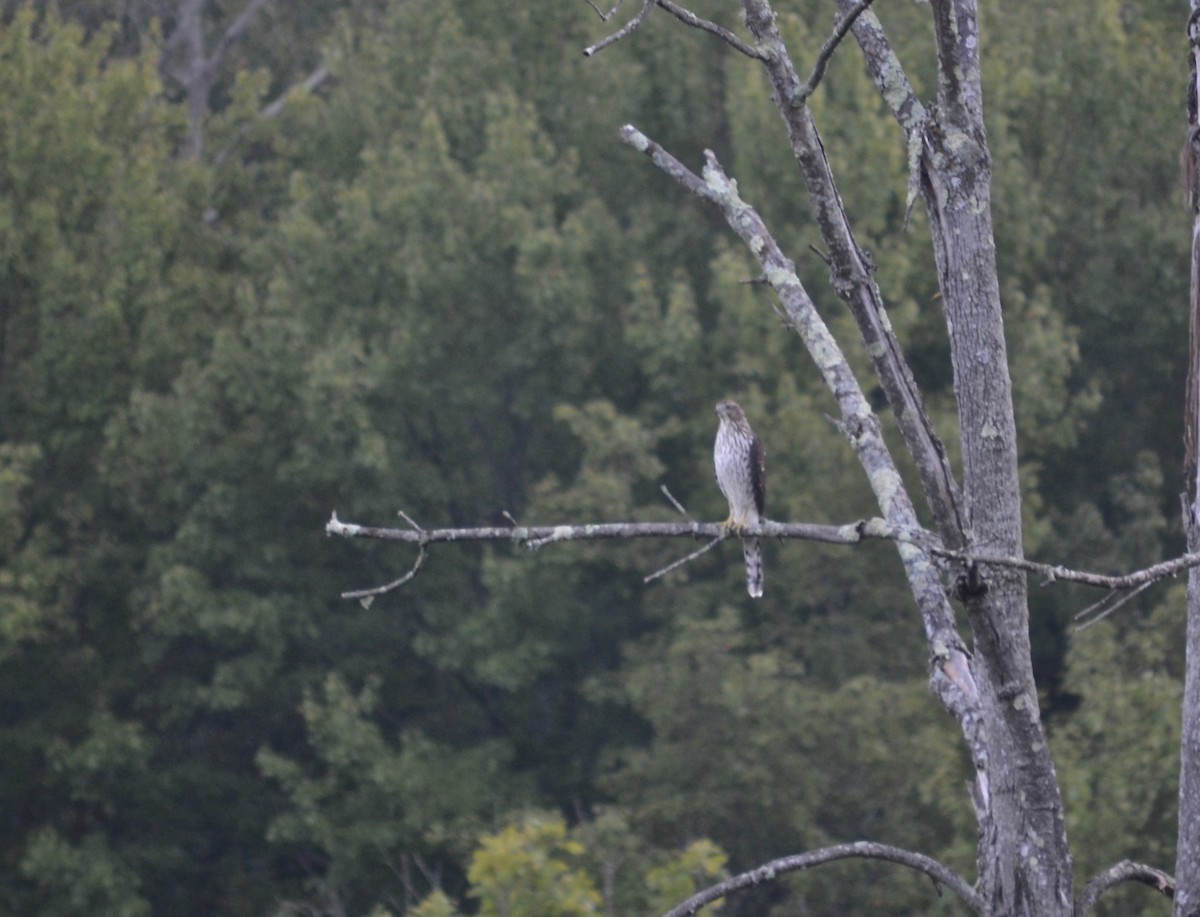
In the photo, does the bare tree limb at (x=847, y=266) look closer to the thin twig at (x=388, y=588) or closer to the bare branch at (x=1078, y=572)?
the bare branch at (x=1078, y=572)

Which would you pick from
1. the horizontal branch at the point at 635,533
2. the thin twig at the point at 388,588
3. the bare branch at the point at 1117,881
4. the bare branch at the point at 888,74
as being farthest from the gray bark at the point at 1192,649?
the thin twig at the point at 388,588

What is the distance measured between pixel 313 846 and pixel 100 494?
4879 millimetres

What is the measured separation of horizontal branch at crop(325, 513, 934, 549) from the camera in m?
3.19

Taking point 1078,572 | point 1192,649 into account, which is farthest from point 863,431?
point 1078,572

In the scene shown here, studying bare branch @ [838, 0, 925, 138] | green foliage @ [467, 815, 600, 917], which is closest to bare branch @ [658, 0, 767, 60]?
bare branch @ [838, 0, 925, 138]

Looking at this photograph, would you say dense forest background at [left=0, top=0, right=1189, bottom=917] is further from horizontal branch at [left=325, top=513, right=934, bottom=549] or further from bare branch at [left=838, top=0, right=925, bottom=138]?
horizontal branch at [left=325, top=513, right=934, bottom=549]

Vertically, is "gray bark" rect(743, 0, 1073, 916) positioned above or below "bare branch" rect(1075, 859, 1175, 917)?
above

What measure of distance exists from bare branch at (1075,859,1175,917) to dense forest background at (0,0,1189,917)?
470 inches

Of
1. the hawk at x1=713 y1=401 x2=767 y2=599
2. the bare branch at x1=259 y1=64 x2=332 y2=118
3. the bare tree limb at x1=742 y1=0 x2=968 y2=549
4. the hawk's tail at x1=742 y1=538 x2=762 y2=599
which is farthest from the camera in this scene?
the bare branch at x1=259 y1=64 x2=332 y2=118

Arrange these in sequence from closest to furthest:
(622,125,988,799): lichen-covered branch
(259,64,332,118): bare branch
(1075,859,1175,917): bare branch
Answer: (1075,859,1175,917): bare branch → (622,125,988,799): lichen-covered branch → (259,64,332,118): bare branch

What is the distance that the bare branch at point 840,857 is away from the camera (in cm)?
369

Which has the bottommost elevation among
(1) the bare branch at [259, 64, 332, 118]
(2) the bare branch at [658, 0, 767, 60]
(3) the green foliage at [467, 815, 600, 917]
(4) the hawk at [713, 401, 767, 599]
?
(3) the green foliage at [467, 815, 600, 917]

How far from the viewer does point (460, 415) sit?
64.4 ft

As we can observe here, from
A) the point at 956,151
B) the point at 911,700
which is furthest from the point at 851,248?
the point at 911,700
